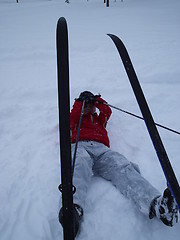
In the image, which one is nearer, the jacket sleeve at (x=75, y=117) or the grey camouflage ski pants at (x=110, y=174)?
the grey camouflage ski pants at (x=110, y=174)

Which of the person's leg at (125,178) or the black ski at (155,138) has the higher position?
the black ski at (155,138)

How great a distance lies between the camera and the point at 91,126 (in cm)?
241

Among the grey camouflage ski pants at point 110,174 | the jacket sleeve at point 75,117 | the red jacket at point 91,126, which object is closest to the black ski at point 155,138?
the grey camouflage ski pants at point 110,174

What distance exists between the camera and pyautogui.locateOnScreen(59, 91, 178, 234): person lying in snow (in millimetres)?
1423

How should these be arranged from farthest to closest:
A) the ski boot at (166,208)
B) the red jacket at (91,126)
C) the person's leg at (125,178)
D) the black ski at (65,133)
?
1. the red jacket at (91,126)
2. the person's leg at (125,178)
3. the ski boot at (166,208)
4. the black ski at (65,133)

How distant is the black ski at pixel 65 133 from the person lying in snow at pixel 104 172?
48 cm

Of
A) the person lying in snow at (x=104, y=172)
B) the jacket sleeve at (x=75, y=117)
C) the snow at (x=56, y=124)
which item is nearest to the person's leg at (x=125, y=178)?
the person lying in snow at (x=104, y=172)

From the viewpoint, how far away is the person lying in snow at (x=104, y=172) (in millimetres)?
1423

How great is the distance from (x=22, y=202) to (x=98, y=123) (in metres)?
1.35

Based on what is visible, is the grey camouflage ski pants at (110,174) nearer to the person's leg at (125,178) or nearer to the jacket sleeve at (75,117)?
the person's leg at (125,178)

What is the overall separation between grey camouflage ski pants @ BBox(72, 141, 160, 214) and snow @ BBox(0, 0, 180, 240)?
125 mm

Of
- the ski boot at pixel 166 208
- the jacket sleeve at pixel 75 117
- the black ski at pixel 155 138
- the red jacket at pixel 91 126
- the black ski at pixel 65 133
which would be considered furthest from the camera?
the jacket sleeve at pixel 75 117

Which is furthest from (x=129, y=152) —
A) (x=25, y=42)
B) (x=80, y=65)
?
(x=25, y=42)

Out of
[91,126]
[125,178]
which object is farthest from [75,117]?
[125,178]
